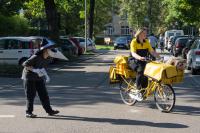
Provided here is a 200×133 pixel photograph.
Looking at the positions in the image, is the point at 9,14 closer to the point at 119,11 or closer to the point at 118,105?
the point at 118,105

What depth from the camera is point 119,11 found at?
3814 inches

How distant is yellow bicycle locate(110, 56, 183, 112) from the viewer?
10648mm

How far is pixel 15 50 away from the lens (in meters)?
24.1

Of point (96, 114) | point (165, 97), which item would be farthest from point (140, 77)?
point (96, 114)

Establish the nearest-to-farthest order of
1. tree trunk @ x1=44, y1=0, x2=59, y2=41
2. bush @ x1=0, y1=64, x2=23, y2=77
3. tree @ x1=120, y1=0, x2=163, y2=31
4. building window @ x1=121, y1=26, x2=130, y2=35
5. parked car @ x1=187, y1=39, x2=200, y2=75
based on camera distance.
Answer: bush @ x1=0, y1=64, x2=23, y2=77 < parked car @ x1=187, y1=39, x2=200, y2=75 < tree trunk @ x1=44, y1=0, x2=59, y2=41 < tree @ x1=120, y1=0, x2=163, y2=31 < building window @ x1=121, y1=26, x2=130, y2=35

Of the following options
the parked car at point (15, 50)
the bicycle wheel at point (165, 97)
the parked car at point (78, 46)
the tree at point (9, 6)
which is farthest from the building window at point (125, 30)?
the bicycle wheel at point (165, 97)

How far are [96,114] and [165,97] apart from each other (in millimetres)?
1470

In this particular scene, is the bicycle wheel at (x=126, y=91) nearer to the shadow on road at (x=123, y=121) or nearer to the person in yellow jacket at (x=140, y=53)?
the person in yellow jacket at (x=140, y=53)

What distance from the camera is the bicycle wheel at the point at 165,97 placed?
1079 cm

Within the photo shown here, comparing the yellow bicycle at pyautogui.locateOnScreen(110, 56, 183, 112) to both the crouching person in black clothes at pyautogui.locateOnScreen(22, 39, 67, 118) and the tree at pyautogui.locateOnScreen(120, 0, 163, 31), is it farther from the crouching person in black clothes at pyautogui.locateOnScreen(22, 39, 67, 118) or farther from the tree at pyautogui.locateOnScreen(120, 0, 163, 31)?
the tree at pyautogui.locateOnScreen(120, 0, 163, 31)

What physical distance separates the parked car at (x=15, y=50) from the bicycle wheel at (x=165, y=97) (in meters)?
13.4

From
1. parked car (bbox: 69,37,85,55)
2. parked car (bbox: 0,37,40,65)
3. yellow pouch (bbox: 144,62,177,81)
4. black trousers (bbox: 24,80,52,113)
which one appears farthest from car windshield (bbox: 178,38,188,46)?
black trousers (bbox: 24,80,52,113)

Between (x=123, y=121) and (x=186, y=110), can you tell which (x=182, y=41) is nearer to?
(x=186, y=110)

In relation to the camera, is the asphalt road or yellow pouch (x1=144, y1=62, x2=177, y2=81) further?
yellow pouch (x1=144, y1=62, x2=177, y2=81)
